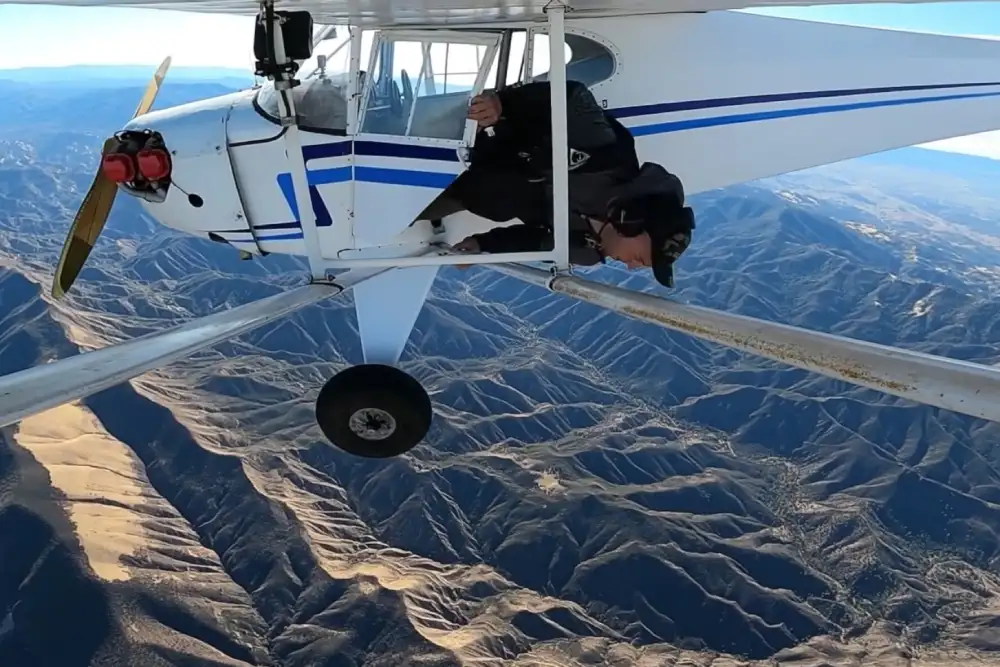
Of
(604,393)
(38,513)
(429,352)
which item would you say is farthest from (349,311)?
(38,513)

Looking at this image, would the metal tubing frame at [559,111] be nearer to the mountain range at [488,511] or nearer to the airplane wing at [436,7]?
the airplane wing at [436,7]

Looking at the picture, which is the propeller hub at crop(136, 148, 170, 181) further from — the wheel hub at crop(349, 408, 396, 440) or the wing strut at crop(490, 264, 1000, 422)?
the wing strut at crop(490, 264, 1000, 422)

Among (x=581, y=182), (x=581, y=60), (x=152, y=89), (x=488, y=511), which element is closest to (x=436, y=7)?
(x=581, y=60)

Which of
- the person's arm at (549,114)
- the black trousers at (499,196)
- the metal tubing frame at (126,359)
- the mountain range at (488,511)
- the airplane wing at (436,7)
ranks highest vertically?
the airplane wing at (436,7)

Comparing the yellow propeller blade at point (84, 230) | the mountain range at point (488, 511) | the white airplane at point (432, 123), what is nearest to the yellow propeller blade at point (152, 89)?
the yellow propeller blade at point (84, 230)

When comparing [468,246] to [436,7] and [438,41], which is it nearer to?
[438,41]

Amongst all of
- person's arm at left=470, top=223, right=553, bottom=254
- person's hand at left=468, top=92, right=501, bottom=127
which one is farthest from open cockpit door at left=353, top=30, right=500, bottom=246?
person's arm at left=470, top=223, right=553, bottom=254
